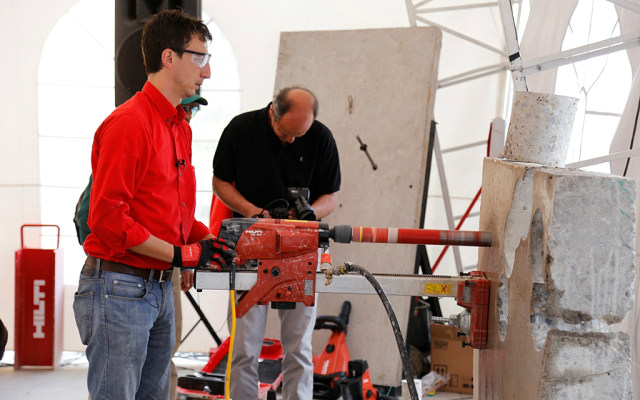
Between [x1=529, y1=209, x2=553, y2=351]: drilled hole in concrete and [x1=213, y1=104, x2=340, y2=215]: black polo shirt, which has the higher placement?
[x1=213, y1=104, x2=340, y2=215]: black polo shirt

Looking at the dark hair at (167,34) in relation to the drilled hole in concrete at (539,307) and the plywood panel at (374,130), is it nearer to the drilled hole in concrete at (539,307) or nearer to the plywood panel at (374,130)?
the drilled hole in concrete at (539,307)

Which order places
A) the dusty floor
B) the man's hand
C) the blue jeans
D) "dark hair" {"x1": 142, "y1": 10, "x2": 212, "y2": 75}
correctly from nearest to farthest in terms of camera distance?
the blue jeans
"dark hair" {"x1": 142, "y1": 10, "x2": 212, "y2": 75}
the man's hand
the dusty floor

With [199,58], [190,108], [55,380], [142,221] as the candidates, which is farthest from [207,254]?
[55,380]

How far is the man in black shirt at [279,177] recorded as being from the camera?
3092 mm

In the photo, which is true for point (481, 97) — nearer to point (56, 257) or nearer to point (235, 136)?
point (235, 136)

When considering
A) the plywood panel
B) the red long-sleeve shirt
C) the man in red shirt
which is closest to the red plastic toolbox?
the plywood panel

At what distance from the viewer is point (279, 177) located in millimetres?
3215

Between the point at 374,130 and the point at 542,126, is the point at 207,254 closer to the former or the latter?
the point at 542,126

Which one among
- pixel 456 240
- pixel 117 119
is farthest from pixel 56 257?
pixel 456 240

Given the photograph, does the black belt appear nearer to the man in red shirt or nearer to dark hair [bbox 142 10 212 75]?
the man in red shirt

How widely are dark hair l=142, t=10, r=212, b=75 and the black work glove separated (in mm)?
567

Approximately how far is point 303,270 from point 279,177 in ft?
3.88

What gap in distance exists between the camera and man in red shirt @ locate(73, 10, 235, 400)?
6.63 feet

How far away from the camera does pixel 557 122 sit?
2078 millimetres
